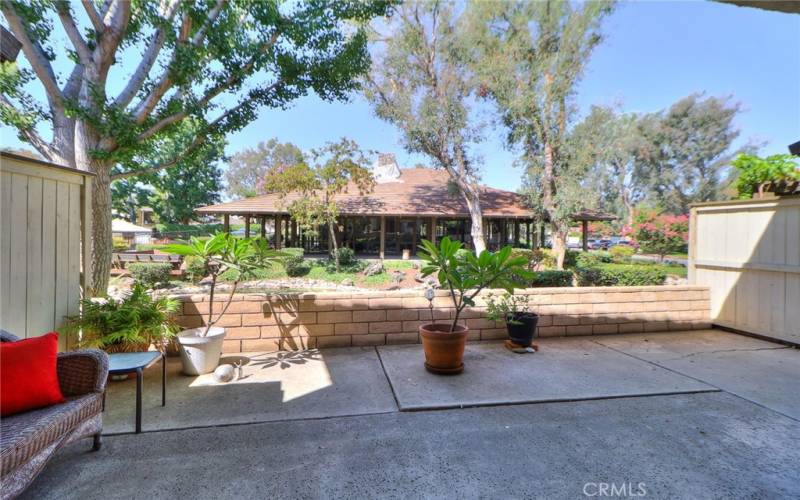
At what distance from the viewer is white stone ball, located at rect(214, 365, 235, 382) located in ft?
11.0

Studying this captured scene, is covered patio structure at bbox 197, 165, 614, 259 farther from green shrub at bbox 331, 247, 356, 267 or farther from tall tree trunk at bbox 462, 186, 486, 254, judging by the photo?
green shrub at bbox 331, 247, 356, 267

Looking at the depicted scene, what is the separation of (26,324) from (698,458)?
4.86 metres

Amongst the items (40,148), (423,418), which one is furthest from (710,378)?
(40,148)

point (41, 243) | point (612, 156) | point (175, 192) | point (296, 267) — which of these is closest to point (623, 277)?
point (612, 156)

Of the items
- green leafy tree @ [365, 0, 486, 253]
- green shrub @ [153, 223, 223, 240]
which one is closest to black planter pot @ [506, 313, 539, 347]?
green leafy tree @ [365, 0, 486, 253]

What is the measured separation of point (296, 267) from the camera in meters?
13.7

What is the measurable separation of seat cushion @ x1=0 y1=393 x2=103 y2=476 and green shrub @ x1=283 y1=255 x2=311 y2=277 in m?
11.3

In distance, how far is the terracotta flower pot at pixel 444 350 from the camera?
3.53 meters

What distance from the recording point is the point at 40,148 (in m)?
5.94

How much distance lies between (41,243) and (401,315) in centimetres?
350

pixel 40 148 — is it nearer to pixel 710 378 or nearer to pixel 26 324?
pixel 26 324

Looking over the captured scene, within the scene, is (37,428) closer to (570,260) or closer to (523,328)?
(523,328)

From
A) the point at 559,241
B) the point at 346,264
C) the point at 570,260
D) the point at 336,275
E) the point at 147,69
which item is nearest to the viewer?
the point at 147,69

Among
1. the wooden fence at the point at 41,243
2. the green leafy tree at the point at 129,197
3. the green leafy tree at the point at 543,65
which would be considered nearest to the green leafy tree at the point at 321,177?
the green leafy tree at the point at 543,65
